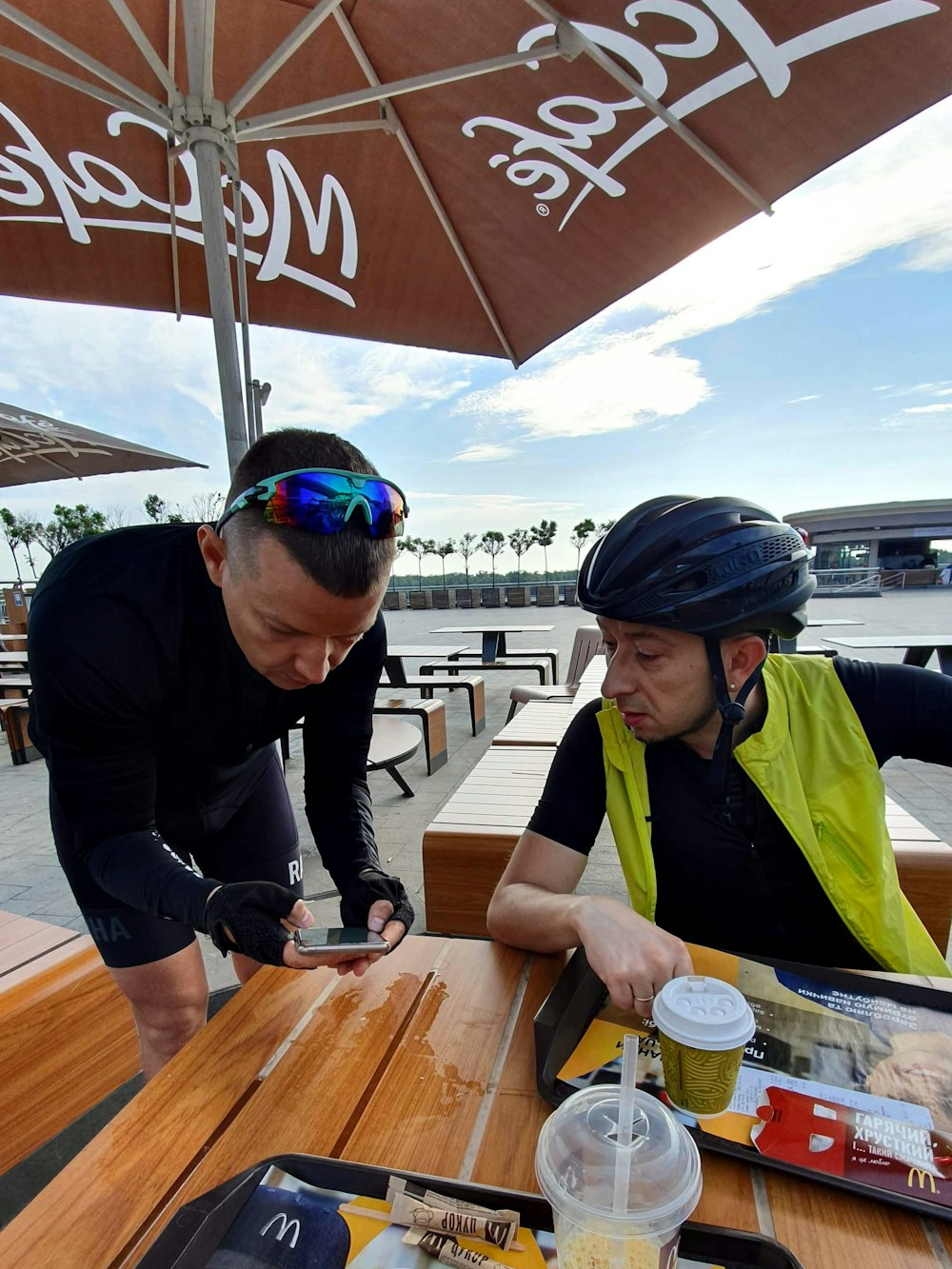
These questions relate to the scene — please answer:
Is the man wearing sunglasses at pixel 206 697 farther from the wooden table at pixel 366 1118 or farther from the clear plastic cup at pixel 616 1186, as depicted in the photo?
the clear plastic cup at pixel 616 1186

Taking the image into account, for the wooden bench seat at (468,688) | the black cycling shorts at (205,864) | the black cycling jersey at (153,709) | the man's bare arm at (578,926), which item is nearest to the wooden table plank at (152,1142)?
the black cycling jersey at (153,709)

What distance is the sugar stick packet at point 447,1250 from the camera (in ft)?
2.45

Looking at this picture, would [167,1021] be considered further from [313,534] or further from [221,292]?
[221,292]

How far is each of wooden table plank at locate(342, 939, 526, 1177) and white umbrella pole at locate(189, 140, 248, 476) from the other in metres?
2.41

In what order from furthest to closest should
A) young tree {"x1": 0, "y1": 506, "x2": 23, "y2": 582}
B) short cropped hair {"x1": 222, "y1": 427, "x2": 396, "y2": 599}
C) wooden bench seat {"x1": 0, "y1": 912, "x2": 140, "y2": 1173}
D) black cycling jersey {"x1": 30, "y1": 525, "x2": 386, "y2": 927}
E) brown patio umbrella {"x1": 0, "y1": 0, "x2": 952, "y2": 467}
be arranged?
young tree {"x1": 0, "y1": 506, "x2": 23, "y2": 582} < brown patio umbrella {"x1": 0, "y1": 0, "x2": 952, "y2": 467} < wooden bench seat {"x1": 0, "y1": 912, "x2": 140, "y2": 1173} < black cycling jersey {"x1": 30, "y1": 525, "x2": 386, "y2": 927} < short cropped hair {"x1": 222, "y1": 427, "x2": 396, "y2": 599}

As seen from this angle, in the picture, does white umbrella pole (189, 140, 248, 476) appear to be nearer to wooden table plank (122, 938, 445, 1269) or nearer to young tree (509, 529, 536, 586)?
wooden table plank (122, 938, 445, 1269)

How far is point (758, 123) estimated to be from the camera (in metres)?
2.69

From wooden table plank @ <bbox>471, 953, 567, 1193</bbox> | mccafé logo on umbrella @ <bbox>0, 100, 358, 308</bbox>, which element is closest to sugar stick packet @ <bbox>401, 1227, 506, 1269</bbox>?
wooden table plank @ <bbox>471, 953, 567, 1193</bbox>

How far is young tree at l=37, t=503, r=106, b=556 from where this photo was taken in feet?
99.4

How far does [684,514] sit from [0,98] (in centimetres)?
381

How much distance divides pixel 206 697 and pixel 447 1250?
1299 millimetres

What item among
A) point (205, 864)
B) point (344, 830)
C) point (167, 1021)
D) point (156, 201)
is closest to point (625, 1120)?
point (344, 830)

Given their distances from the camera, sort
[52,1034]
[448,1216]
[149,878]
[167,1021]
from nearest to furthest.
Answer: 1. [448,1216]
2. [149,878]
3. [167,1021]
4. [52,1034]

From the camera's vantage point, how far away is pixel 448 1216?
80 centimetres
